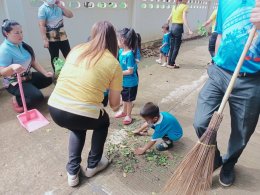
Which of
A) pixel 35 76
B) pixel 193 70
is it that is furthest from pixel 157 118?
pixel 193 70

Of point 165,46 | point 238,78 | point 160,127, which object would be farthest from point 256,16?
point 165,46

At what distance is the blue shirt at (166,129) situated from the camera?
101 inches

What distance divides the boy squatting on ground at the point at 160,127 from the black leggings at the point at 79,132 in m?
0.48

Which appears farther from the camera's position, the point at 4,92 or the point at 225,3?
the point at 4,92

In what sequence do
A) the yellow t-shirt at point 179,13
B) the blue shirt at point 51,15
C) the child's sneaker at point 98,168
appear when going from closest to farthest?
1. the child's sneaker at point 98,168
2. the blue shirt at point 51,15
3. the yellow t-shirt at point 179,13

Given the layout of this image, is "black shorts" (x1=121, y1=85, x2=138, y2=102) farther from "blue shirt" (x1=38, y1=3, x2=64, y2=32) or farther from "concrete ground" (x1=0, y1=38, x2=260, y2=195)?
"blue shirt" (x1=38, y1=3, x2=64, y2=32)

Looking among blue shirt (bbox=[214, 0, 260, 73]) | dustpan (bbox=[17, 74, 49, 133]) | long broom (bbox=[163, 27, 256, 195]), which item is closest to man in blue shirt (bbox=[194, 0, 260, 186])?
blue shirt (bbox=[214, 0, 260, 73])

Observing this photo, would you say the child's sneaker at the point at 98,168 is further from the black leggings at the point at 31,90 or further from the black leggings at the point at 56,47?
the black leggings at the point at 56,47

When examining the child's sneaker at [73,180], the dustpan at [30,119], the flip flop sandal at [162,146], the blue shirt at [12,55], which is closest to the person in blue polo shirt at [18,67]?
the blue shirt at [12,55]

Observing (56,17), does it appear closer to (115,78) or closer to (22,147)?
(22,147)

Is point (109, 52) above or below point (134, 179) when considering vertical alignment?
above

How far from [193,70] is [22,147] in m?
4.35

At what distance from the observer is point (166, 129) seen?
2631 millimetres

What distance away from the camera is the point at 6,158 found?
2.60m
